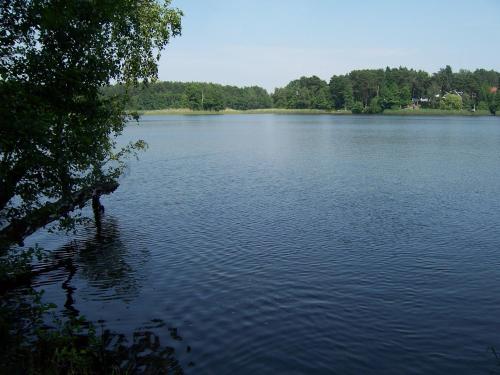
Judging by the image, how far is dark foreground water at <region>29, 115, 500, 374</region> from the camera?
17.1 metres

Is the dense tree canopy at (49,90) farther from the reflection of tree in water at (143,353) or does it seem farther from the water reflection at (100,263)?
the reflection of tree in water at (143,353)

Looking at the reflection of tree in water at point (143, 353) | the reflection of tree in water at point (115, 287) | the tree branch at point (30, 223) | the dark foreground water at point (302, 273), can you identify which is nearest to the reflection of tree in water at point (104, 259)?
the reflection of tree in water at point (115, 287)

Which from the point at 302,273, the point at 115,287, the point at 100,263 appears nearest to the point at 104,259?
the point at 100,263

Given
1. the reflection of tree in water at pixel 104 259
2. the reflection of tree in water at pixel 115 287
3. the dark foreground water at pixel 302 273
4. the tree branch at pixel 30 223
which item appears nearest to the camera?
the reflection of tree in water at pixel 115 287

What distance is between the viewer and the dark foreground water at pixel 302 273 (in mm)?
17094

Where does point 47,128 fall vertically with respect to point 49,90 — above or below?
below

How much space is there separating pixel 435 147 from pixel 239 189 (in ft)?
192

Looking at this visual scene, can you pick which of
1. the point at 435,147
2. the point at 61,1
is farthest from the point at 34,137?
the point at 435,147

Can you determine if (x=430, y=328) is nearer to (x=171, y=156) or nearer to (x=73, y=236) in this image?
(x=73, y=236)

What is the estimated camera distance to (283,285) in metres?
23.2

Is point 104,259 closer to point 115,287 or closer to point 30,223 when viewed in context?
point 115,287

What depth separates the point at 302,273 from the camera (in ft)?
81.6

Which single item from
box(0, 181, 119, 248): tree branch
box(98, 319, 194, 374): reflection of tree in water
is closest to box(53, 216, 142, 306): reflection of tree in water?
box(0, 181, 119, 248): tree branch

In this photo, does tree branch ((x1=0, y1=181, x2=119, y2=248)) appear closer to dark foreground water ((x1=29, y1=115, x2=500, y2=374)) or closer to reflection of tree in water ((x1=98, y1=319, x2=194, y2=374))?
dark foreground water ((x1=29, y1=115, x2=500, y2=374))
